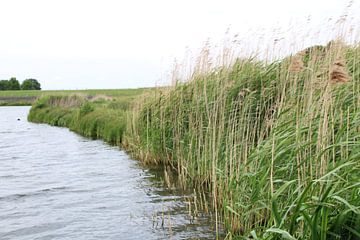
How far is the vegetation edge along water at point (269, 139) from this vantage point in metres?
3.88

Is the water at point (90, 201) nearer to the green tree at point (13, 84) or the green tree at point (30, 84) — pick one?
the green tree at point (13, 84)

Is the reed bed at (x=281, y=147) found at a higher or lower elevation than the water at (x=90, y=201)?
higher

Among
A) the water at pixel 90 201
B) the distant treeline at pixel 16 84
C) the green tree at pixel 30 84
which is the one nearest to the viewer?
the water at pixel 90 201

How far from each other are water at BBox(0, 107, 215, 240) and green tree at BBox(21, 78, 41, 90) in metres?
106

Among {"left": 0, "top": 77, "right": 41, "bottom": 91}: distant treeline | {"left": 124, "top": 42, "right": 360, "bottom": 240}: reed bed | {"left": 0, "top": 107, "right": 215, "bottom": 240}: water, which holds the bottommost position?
{"left": 0, "top": 107, "right": 215, "bottom": 240}: water

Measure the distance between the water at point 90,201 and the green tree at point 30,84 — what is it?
106m

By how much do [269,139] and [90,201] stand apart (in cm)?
436

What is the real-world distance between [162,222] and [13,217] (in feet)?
9.12

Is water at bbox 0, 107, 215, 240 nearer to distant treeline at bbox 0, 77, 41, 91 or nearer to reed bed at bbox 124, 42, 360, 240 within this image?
reed bed at bbox 124, 42, 360, 240

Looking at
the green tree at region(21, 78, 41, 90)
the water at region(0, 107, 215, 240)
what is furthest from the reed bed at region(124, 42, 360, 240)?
the green tree at region(21, 78, 41, 90)

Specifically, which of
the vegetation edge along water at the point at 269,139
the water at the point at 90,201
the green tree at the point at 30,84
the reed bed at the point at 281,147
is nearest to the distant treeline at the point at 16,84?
the green tree at the point at 30,84

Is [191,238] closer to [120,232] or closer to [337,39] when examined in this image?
[120,232]

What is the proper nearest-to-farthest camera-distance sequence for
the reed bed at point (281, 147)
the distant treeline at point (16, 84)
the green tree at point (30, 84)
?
the reed bed at point (281, 147), the distant treeline at point (16, 84), the green tree at point (30, 84)

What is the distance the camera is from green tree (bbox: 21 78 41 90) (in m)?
115
